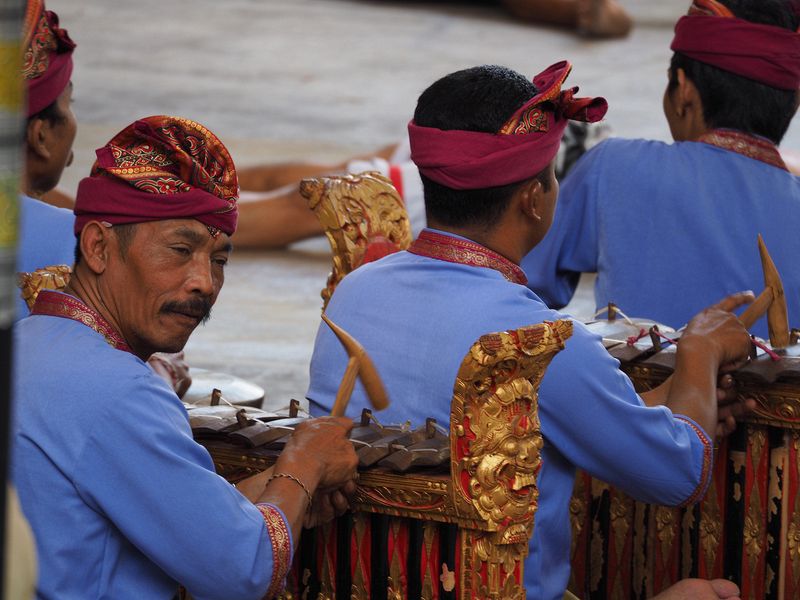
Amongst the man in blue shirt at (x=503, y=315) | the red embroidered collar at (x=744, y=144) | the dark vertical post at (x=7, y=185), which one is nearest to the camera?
the dark vertical post at (x=7, y=185)

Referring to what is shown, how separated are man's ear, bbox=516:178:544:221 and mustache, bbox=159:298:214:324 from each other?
1.92ft

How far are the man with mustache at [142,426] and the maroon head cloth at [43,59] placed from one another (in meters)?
1.12

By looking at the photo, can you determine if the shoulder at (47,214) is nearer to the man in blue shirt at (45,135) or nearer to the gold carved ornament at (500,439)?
the man in blue shirt at (45,135)

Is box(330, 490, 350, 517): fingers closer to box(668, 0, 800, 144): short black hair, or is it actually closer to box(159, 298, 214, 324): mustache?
box(159, 298, 214, 324): mustache

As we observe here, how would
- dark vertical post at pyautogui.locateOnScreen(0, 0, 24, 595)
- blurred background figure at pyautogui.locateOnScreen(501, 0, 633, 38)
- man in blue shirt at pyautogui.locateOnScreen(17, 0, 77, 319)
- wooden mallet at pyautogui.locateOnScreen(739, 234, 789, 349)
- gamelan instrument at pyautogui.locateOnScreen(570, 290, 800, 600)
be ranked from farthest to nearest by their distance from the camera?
blurred background figure at pyautogui.locateOnScreen(501, 0, 633, 38)
man in blue shirt at pyautogui.locateOnScreen(17, 0, 77, 319)
wooden mallet at pyautogui.locateOnScreen(739, 234, 789, 349)
gamelan instrument at pyautogui.locateOnScreen(570, 290, 800, 600)
dark vertical post at pyautogui.locateOnScreen(0, 0, 24, 595)

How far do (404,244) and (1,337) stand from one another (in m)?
2.38

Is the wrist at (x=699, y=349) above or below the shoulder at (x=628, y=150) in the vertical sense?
below

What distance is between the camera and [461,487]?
213 centimetres

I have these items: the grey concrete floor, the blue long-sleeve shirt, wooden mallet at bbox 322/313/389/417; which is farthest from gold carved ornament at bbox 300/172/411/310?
the grey concrete floor

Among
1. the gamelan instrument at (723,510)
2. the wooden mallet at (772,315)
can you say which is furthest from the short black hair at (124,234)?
the wooden mallet at (772,315)

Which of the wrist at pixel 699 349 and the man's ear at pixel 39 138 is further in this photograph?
the man's ear at pixel 39 138

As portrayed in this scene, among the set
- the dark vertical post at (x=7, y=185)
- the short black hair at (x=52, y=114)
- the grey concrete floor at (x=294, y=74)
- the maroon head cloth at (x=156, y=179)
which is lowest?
the grey concrete floor at (x=294, y=74)

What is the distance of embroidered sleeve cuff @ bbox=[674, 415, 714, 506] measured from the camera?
2.52 m

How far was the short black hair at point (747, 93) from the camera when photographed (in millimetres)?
3461
